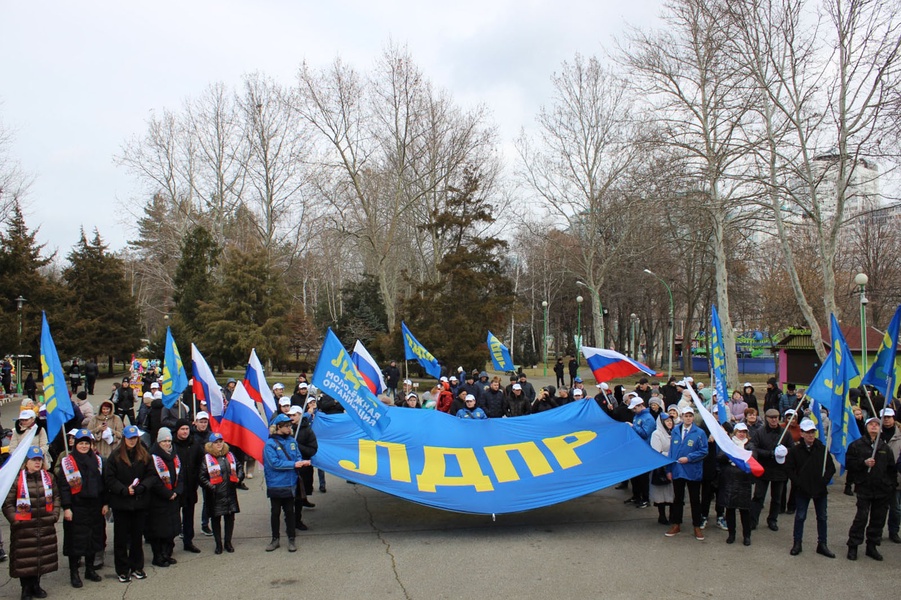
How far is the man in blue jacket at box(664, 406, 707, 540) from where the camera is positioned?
27.9 feet

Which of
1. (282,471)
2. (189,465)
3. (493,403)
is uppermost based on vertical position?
(493,403)

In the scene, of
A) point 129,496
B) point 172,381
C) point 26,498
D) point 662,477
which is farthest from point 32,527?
point 662,477

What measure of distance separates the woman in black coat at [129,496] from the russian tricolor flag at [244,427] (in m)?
2.11

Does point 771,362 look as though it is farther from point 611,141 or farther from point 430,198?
point 430,198

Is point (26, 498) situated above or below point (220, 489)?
above

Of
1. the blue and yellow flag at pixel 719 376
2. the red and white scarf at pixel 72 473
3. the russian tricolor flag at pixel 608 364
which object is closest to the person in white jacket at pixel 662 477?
the blue and yellow flag at pixel 719 376

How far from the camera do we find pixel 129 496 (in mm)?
7086

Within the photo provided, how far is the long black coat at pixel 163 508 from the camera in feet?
23.9

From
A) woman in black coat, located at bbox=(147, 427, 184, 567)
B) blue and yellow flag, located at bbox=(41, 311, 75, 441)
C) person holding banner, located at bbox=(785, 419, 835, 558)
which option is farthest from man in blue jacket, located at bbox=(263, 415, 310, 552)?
person holding banner, located at bbox=(785, 419, 835, 558)

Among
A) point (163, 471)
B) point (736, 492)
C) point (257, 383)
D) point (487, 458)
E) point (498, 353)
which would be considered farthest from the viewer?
point (498, 353)

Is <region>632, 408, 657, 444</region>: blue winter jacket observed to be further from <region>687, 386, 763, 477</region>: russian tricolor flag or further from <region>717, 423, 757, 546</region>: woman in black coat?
<region>687, 386, 763, 477</region>: russian tricolor flag

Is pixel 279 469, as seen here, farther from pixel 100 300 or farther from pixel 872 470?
pixel 100 300

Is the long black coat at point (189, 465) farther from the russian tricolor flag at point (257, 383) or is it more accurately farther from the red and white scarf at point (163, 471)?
the russian tricolor flag at point (257, 383)

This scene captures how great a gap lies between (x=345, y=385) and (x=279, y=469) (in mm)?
1352
